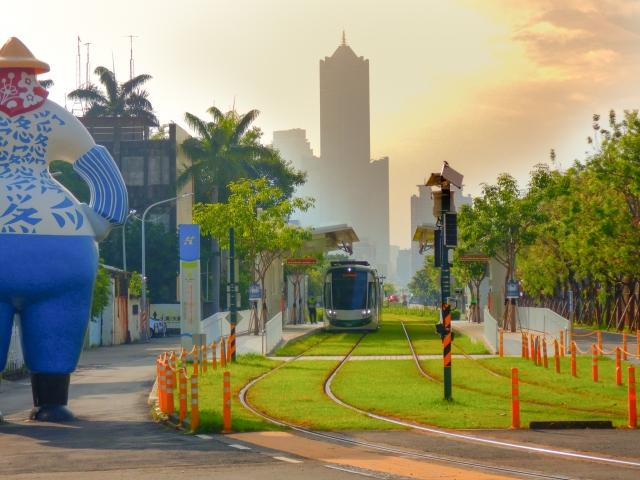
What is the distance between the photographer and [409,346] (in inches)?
1346

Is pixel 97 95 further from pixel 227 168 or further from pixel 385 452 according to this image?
pixel 385 452

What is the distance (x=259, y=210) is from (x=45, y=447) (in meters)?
32.3

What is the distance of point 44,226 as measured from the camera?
14023 millimetres

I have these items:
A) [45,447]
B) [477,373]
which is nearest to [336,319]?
[477,373]

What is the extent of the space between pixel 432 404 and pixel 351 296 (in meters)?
27.6

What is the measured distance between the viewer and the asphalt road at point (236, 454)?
9781 mm

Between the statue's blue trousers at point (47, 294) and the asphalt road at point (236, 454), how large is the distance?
1131 mm

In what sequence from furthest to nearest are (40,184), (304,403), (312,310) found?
(312,310), (304,403), (40,184)

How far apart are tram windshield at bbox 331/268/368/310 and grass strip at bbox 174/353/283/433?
14.3m

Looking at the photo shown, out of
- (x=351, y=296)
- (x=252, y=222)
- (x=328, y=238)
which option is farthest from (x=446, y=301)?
(x=328, y=238)

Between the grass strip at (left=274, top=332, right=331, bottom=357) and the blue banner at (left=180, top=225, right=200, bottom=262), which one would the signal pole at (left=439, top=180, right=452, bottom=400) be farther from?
the grass strip at (left=274, top=332, right=331, bottom=357)

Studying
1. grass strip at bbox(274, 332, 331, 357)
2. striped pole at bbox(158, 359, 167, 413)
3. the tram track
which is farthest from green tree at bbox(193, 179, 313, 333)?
the tram track

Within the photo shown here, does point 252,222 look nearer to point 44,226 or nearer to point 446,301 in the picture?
point 446,301

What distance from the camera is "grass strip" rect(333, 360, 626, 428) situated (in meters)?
14.2
